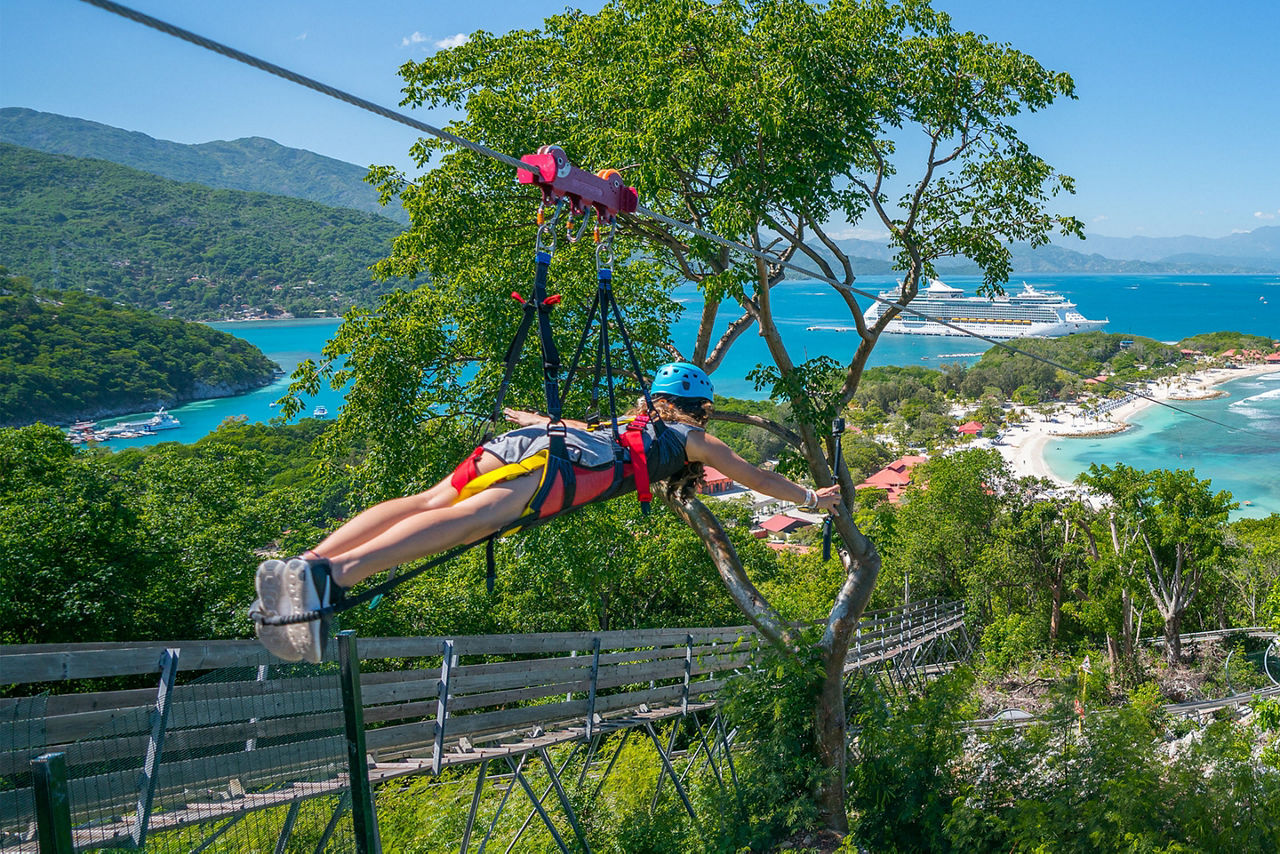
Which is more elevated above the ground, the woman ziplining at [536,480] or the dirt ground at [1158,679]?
the woman ziplining at [536,480]

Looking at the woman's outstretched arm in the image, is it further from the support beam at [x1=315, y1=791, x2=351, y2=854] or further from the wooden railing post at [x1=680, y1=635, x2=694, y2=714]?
the wooden railing post at [x1=680, y1=635, x2=694, y2=714]

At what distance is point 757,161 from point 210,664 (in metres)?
5.53

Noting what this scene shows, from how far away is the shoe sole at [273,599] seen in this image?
7.88ft

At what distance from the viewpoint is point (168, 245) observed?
9762cm

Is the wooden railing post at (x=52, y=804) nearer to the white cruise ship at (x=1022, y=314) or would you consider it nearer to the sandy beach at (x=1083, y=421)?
the sandy beach at (x=1083, y=421)

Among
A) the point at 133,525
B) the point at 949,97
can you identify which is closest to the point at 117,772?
the point at 949,97

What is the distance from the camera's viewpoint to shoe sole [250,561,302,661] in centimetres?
240

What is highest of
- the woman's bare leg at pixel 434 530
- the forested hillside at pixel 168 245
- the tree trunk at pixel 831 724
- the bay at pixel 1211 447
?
the forested hillside at pixel 168 245

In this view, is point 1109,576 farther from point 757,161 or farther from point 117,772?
point 117,772

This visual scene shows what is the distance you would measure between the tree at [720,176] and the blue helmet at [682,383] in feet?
10.1

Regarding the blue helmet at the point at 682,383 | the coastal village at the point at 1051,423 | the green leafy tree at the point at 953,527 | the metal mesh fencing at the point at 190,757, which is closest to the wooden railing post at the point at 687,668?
the metal mesh fencing at the point at 190,757

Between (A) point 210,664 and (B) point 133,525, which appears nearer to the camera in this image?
(A) point 210,664

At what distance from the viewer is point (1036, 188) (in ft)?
27.1

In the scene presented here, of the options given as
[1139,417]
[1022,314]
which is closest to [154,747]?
[1139,417]
